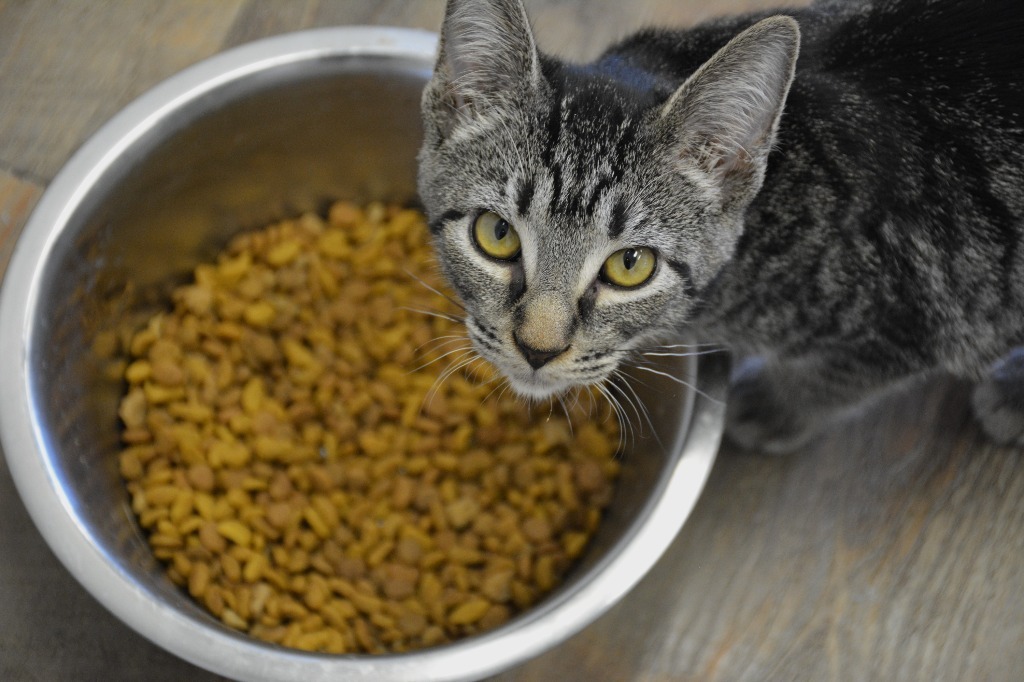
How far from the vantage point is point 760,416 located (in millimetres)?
1468

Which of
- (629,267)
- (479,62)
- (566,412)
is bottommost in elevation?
(566,412)

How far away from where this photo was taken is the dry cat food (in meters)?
1.34

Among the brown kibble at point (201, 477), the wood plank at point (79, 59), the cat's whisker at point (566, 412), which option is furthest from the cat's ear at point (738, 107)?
the wood plank at point (79, 59)

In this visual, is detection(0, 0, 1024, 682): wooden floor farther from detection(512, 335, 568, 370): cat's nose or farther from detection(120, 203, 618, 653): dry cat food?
detection(512, 335, 568, 370): cat's nose

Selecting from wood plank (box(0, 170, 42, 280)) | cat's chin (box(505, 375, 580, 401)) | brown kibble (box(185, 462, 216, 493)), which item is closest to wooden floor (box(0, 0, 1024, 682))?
wood plank (box(0, 170, 42, 280))

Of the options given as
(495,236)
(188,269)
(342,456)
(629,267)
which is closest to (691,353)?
(629,267)

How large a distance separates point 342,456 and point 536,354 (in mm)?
565

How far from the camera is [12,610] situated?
136cm


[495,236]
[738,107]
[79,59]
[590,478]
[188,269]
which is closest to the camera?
[738,107]

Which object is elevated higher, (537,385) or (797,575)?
(537,385)

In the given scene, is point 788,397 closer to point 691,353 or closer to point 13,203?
point 691,353

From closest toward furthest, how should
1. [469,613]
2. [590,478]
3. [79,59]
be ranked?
[469,613] < [590,478] < [79,59]

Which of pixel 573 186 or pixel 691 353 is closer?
pixel 573 186

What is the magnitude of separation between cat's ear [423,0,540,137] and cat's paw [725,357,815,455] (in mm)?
689
